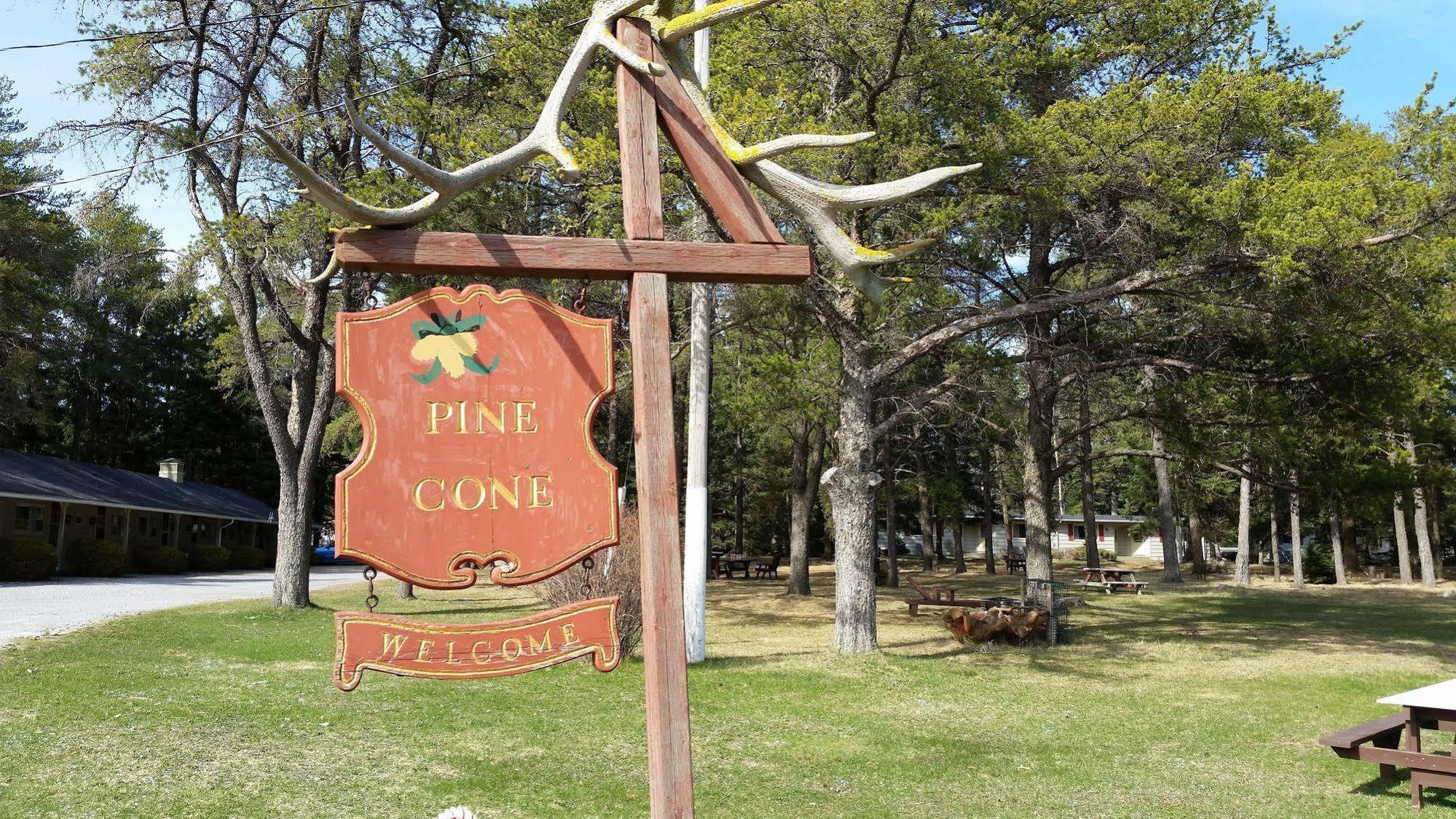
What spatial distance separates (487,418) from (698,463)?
10052 mm

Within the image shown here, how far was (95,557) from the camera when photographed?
99.8 feet

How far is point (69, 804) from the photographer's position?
20.9 feet

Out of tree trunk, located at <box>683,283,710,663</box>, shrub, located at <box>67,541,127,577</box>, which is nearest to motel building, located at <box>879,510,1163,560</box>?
shrub, located at <box>67,541,127,577</box>

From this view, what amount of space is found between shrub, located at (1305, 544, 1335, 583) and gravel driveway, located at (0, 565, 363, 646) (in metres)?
32.9

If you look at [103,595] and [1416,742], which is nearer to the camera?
[1416,742]

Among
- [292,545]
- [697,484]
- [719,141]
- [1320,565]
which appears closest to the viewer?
[719,141]

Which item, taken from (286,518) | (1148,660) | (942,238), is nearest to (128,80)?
(286,518)

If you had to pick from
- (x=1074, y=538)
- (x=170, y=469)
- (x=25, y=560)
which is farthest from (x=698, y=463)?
(x=1074, y=538)

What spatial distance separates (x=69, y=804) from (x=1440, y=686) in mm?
9062

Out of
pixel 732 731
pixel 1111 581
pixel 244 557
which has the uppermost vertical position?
pixel 244 557

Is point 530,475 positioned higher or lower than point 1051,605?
higher

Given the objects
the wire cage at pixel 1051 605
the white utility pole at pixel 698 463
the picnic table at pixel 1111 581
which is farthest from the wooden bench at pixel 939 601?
the picnic table at pixel 1111 581

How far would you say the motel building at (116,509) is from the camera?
28.6 metres

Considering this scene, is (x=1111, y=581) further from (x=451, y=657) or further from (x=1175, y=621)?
(x=451, y=657)
